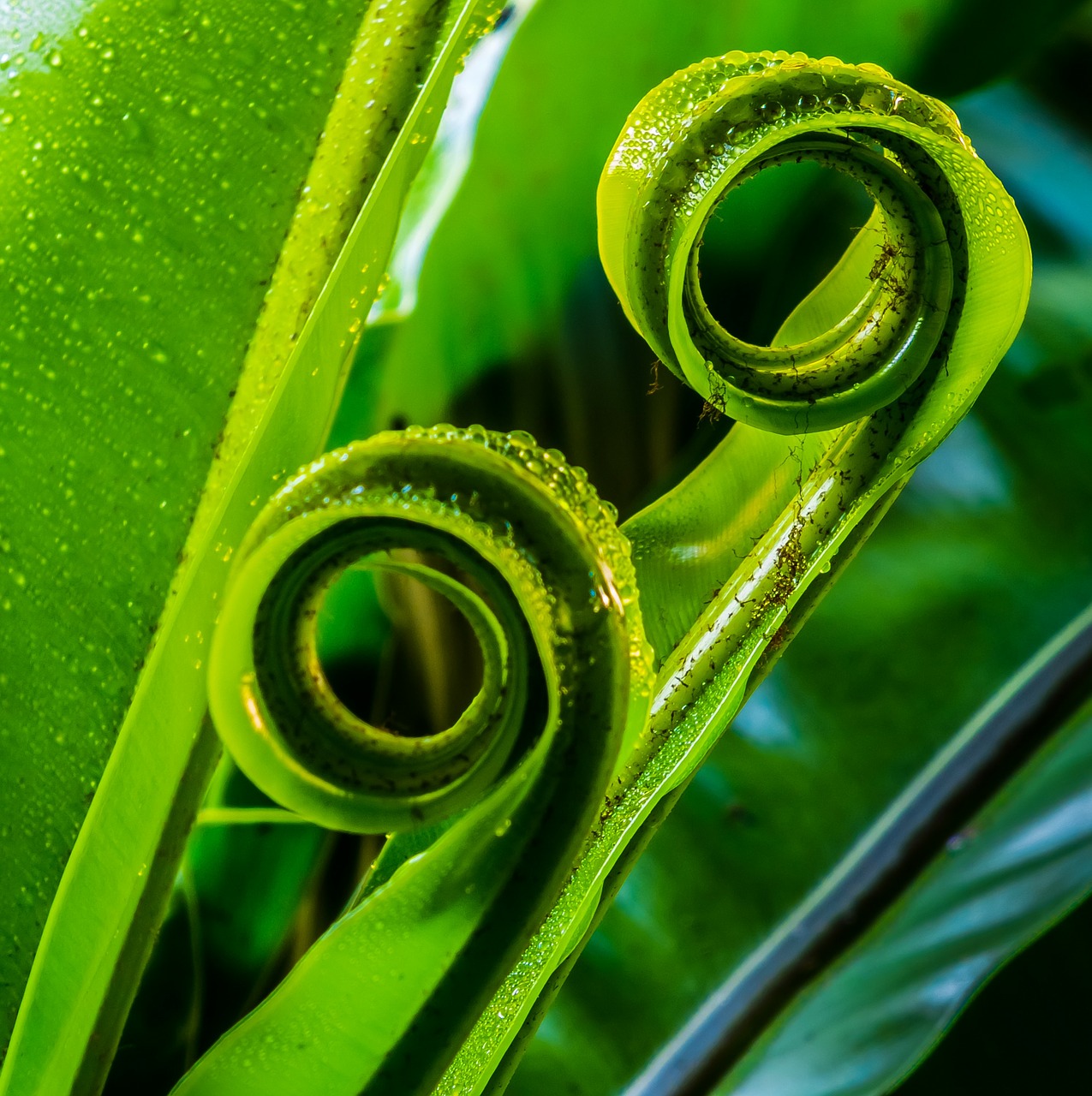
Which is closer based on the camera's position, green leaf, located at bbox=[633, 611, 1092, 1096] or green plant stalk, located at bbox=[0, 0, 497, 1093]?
green plant stalk, located at bbox=[0, 0, 497, 1093]

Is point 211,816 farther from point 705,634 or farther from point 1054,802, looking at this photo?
point 1054,802

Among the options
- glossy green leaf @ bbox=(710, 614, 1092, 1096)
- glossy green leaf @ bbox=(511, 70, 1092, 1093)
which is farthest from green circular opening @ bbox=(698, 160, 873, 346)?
glossy green leaf @ bbox=(710, 614, 1092, 1096)

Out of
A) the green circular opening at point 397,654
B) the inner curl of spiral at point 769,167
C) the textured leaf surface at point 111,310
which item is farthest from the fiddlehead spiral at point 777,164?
the green circular opening at point 397,654

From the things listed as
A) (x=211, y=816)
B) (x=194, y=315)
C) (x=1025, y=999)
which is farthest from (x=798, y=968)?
(x=194, y=315)

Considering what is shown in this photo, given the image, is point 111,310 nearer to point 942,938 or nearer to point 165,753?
point 165,753

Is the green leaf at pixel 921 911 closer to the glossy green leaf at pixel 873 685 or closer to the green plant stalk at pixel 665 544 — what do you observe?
the glossy green leaf at pixel 873 685

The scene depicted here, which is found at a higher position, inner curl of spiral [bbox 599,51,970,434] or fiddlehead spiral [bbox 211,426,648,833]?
inner curl of spiral [bbox 599,51,970,434]

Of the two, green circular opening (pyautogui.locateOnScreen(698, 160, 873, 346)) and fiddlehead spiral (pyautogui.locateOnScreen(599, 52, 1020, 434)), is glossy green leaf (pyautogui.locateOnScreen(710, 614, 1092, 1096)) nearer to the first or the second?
green circular opening (pyautogui.locateOnScreen(698, 160, 873, 346))

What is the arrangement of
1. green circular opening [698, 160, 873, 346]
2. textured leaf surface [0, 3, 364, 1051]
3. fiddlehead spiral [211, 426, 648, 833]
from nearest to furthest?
fiddlehead spiral [211, 426, 648, 833]
textured leaf surface [0, 3, 364, 1051]
green circular opening [698, 160, 873, 346]

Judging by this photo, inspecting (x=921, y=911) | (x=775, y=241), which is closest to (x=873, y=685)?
(x=921, y=911)
